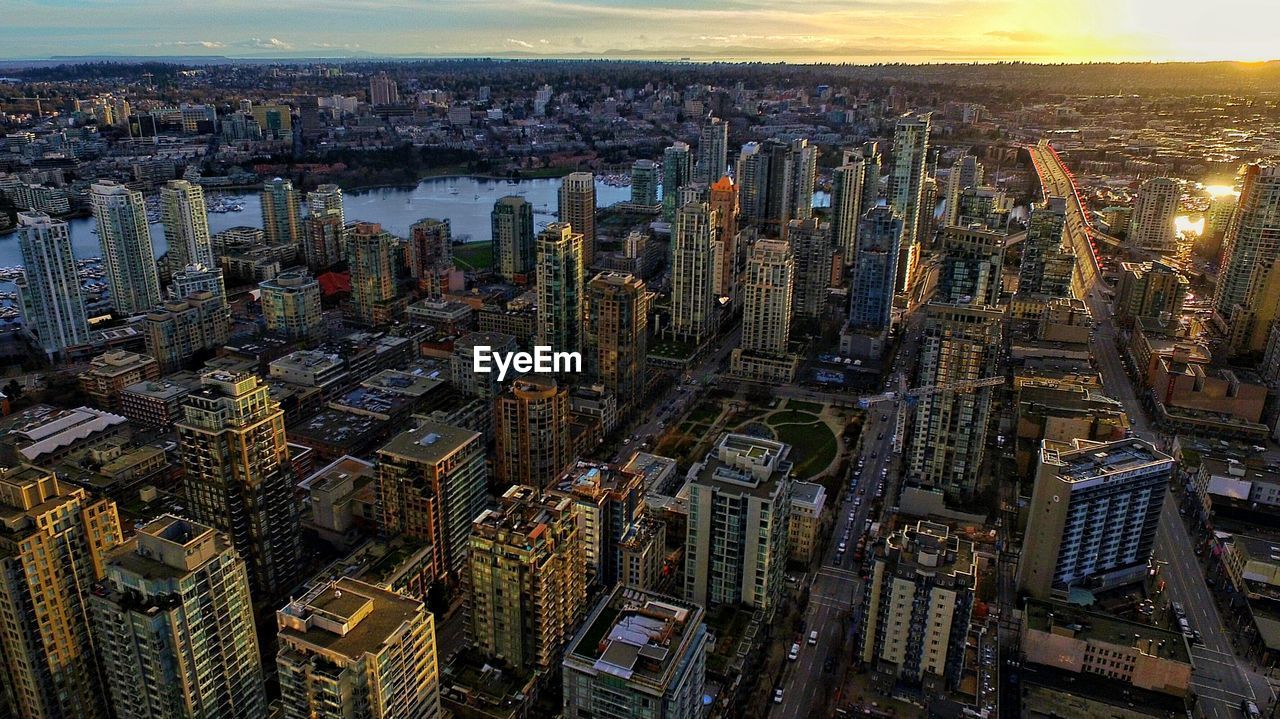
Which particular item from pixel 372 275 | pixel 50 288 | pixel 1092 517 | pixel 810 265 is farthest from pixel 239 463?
pixel 810 265

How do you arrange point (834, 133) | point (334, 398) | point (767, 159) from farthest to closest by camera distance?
point (834, 133) < point (767, 159) < point (334, 398)

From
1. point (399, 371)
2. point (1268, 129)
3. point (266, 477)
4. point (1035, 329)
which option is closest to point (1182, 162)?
point (1268, 129)

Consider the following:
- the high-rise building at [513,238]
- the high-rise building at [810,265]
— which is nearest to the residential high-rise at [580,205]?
the high-rise building at [513,238]

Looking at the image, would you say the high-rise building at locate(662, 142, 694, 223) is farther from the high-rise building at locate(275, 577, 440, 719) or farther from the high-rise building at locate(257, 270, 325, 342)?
the high-rise building at locate(275, 577, 440, 719)

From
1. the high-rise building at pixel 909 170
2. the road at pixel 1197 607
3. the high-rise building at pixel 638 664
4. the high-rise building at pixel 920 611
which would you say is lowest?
the road at pixel 1197 607

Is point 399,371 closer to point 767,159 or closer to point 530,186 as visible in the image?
point 767,159

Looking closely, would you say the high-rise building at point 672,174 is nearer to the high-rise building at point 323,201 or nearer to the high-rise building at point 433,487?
the high-rise building at point 323,201
